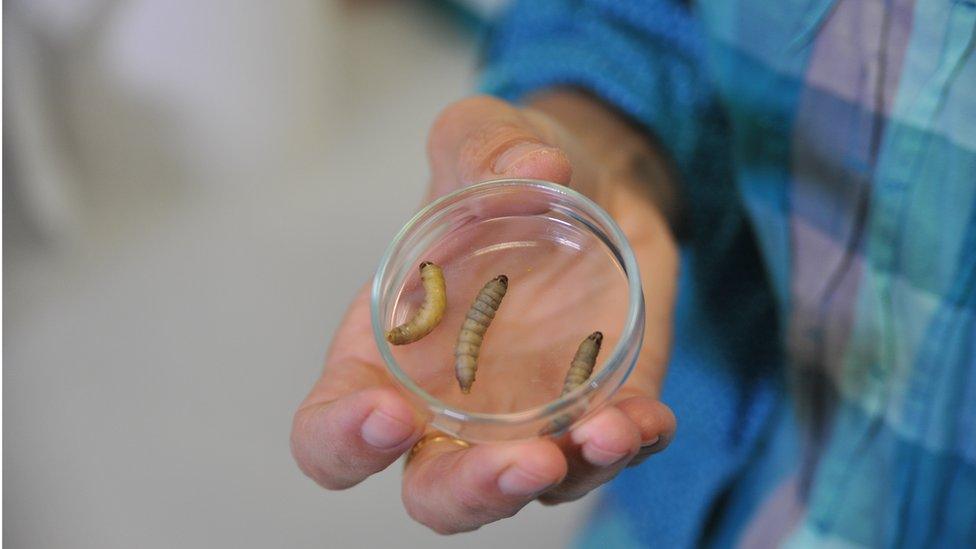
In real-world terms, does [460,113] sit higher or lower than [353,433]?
higher

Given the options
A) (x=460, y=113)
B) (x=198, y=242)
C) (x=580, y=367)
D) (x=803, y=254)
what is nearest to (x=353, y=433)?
(x=580, y=367)

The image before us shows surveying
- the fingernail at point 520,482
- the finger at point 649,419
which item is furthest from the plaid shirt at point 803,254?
the fingernail at point 520,482

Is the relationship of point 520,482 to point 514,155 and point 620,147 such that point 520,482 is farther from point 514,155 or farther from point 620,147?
point 620,147

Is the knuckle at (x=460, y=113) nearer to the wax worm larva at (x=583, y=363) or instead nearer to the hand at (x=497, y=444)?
the hand at (x=497, y=444)

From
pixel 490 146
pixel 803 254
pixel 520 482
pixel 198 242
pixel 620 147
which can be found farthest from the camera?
pixel 198 242

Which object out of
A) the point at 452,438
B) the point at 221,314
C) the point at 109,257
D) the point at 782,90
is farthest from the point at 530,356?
the point at 109,257

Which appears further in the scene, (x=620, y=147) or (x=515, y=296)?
(x=620, y=147)
